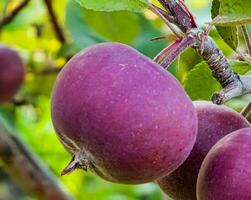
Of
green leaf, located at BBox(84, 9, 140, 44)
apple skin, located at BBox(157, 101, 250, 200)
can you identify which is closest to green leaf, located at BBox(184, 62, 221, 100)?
apple skin, located at BBox(157, 101, 250, 200)

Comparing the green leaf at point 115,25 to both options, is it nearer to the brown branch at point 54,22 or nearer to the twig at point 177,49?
the brown branch at point 54,22

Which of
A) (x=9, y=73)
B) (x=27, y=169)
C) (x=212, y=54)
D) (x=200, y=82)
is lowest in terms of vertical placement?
(x=27, y=169)

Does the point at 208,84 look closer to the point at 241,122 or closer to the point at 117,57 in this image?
the point at 241,122

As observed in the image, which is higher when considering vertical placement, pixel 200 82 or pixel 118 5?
pixel 118 5

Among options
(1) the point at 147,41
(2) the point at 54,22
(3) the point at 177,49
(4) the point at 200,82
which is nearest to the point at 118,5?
(3) the point at 177,49

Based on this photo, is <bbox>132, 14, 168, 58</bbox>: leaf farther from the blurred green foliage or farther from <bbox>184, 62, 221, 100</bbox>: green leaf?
<bbox>184, 62, 221, 100</bbox>: green leaf

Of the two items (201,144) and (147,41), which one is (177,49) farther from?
(147,41)
